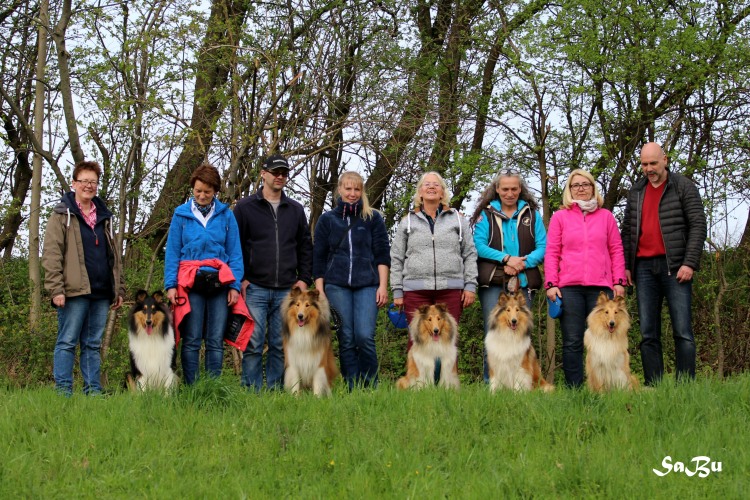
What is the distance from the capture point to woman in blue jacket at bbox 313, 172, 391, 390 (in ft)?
20.3

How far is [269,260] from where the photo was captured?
614 centimetres

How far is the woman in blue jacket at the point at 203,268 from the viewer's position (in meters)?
5.84

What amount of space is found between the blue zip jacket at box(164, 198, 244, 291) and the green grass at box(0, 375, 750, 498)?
117 cm

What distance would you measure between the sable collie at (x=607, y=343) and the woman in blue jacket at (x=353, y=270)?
69.8 inches

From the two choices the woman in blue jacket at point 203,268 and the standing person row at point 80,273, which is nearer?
the standing person row at point 80,273

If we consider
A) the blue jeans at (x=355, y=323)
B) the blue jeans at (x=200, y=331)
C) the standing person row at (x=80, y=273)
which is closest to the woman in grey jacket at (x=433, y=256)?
the blue jeans at (x=355, y=323)

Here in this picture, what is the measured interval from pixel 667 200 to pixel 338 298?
2.85 m

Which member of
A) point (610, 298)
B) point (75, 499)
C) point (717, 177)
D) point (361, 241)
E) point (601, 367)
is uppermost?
point (717, 177)

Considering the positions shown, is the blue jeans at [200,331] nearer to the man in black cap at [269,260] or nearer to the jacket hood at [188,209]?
the man in black cap at [269,260]

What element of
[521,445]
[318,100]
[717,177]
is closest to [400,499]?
[521,445]

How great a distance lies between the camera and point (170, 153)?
10.0m

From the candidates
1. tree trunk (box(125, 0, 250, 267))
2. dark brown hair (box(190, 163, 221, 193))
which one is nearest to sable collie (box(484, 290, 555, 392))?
dark brown hair (box(190, 163, 221, 193))

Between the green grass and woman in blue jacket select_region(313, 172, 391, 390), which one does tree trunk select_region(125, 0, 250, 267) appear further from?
the green grass

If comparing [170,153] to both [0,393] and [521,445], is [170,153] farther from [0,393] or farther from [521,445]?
[521,445]
